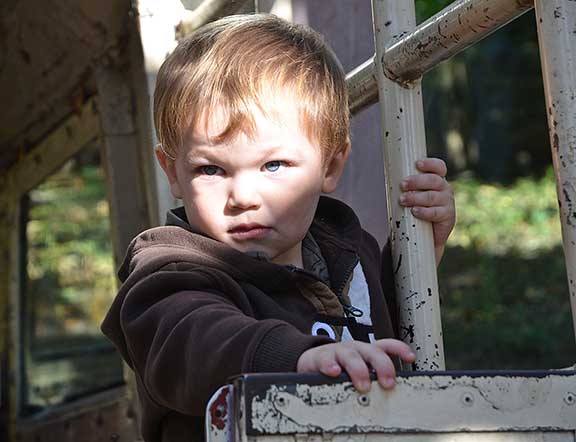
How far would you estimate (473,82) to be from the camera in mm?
16156

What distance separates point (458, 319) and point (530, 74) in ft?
26.1

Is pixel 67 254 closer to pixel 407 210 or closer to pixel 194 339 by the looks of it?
pixel 407 210

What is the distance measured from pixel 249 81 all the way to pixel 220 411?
1.98 ft

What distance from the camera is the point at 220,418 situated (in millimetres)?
1200

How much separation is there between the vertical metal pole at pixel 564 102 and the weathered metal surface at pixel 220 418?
16.2 inches

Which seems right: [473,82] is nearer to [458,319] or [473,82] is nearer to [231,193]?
[458,319]

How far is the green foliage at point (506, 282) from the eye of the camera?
7246mm

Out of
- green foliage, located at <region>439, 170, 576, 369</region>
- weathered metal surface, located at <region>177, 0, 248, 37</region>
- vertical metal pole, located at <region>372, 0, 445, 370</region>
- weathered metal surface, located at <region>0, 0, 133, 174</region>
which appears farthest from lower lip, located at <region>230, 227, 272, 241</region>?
green foliage, located at <region>439, 170, 576, 369</region>

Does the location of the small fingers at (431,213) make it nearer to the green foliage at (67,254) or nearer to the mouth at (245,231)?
the mouth at (245,231)

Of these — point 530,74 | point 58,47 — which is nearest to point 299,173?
point 58,47

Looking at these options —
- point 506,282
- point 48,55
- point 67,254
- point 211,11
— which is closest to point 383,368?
point 211,11

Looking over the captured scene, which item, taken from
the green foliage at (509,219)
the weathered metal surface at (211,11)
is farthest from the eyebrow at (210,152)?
the green foliage at (509,219)

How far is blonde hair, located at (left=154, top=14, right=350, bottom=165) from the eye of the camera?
1.62 metres

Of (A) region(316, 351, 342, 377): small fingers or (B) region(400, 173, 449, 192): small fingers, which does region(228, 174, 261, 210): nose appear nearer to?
(B) region(400, 173, 449, 192): small fingers
